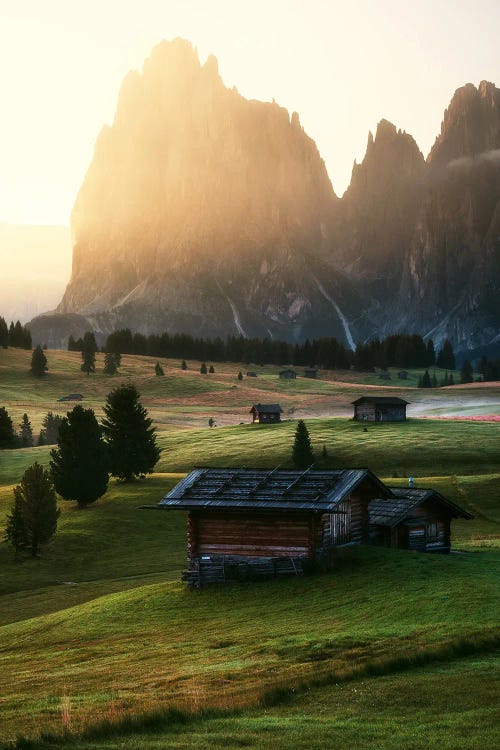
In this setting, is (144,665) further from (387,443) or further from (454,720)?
(387,443)

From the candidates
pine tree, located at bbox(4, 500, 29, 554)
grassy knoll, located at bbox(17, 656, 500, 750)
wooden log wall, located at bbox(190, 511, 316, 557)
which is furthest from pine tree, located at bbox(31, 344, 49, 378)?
grassy knoll, located at bbox(17, 656, 500, 750)

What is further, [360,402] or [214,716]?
[360,402]

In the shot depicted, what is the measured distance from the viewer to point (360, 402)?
391 ft

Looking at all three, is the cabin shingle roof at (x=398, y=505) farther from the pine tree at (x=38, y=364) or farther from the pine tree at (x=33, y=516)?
the pine tree at (x=38, y=364)

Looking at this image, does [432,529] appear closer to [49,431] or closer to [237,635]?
[237,635]

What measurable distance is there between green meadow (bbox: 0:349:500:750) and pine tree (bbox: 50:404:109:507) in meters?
1.62

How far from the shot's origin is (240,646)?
24.6m

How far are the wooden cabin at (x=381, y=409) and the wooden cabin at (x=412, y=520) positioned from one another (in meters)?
72.9

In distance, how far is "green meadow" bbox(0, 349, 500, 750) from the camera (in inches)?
634

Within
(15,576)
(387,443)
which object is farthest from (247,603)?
(387,443)

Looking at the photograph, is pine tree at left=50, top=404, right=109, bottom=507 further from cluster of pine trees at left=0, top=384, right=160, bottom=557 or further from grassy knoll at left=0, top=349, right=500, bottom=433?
grassy knoll at left=0, top=349, right=500, bottom=433

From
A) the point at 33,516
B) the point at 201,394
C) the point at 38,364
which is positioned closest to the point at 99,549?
the point at 33,516

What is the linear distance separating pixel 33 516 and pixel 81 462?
1564 centimetres

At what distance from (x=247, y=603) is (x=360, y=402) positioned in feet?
290
